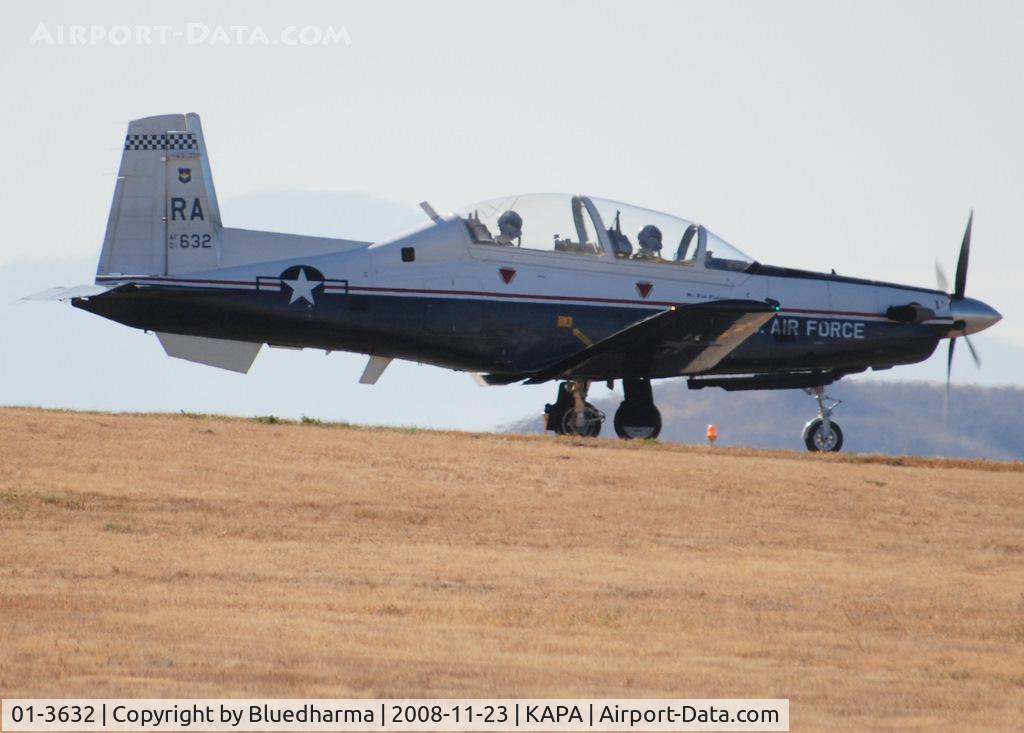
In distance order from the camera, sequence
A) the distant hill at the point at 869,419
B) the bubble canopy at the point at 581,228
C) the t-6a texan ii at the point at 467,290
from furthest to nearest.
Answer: the distant hill at the point at 869,419 → the bubble canopy at the point at 581,228 → the t-6a texan ii at the point at 467,290

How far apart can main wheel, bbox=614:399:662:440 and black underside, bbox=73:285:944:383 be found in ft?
1.46

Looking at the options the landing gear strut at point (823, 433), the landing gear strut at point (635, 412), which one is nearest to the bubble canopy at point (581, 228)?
the landing gear strut at point (635, 412)

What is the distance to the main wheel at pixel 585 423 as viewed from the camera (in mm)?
22141

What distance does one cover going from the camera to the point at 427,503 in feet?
51.9

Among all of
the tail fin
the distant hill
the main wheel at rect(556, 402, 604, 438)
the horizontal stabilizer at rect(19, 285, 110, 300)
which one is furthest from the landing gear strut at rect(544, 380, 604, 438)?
the distant hill

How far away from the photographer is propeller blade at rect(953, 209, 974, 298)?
77.7ft

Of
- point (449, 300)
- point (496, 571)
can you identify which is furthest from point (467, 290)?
point (496, 571)

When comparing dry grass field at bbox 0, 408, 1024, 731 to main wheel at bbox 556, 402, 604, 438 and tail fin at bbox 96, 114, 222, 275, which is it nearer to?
main wheel at bbox 556, 402, 604, 438

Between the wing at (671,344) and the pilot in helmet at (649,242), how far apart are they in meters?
0.98

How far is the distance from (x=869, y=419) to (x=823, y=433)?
2735 inches

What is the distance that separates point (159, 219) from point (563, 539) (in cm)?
826

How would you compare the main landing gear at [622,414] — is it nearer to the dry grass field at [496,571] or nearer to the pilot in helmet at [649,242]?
the dry grass field at [496,571]

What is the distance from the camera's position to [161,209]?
20.7m

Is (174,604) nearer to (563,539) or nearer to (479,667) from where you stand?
(479,667)
